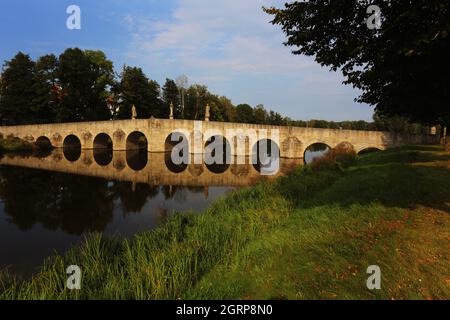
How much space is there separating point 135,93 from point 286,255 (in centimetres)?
5388

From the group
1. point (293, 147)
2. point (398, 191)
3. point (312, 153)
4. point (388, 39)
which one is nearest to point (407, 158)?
point (398, 191)

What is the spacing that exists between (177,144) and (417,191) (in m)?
41.5

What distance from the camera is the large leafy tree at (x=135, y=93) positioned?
55.3 meters

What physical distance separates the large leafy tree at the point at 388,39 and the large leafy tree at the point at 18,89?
197 feet

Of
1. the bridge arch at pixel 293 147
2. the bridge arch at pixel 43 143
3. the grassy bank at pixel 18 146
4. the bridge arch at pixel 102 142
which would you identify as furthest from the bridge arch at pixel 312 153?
the bridge arch at pixel 43 143

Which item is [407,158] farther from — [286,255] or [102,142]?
[102,142]

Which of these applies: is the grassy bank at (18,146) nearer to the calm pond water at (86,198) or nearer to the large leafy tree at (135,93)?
the calm pond water at (86,198)

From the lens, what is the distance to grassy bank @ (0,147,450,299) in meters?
5.32

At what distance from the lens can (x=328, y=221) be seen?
820cm

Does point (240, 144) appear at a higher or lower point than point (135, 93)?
lower

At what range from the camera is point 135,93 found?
183 ft

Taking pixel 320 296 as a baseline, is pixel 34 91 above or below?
above
